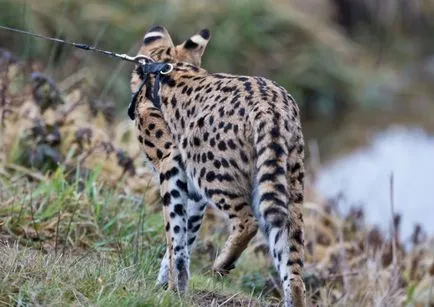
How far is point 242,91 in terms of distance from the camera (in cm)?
456

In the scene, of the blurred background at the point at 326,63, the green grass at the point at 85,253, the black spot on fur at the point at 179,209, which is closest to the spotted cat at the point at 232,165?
the black spot on fur at the point at 179,209

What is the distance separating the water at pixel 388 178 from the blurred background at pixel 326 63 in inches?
0.7

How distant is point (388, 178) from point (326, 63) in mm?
5253

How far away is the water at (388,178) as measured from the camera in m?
9.77

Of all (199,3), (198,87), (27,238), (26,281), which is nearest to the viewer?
(26,281)

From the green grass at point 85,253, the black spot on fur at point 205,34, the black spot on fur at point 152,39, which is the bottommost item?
the green grass at point 85,253

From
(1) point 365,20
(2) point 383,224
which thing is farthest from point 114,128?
(1) point 365,20

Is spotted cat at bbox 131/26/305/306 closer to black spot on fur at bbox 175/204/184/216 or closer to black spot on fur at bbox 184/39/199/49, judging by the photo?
black spot on fur at bbox 175/204/184/216

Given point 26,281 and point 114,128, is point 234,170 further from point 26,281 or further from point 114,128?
point 114,128

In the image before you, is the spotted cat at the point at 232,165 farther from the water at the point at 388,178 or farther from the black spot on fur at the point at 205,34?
the water at the point at 388,178

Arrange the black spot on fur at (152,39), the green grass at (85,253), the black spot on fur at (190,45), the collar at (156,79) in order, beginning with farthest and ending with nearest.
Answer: the black spot on fur at (152,39)
the black spot on fur at (190,45)
the collar at (156,79)
the green grass at (85,253)

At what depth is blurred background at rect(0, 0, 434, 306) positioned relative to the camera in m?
10.8

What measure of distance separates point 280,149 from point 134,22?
10048 millimetres

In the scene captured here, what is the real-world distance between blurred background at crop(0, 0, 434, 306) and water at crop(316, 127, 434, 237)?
0.7 inches
